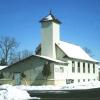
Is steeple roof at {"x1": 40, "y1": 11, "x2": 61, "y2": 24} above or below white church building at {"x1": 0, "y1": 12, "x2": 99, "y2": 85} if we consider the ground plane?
above

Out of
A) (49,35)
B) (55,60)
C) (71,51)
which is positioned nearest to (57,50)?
(49,35)

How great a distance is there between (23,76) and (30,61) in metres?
2.56

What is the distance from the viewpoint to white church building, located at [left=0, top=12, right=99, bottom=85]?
5031 centimetres

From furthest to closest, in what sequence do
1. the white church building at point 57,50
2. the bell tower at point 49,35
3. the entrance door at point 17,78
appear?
the bell tower at point 49,35
the white church building at point 57,50
the entrance door at point 17,78

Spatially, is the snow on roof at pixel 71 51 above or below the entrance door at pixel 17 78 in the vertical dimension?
above

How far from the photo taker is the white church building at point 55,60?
50.3 meters

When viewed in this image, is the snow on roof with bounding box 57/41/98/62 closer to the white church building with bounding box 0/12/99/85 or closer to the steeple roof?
the white church building with bounding box 0/12/99/85

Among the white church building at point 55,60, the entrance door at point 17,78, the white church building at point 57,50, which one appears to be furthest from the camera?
the white church building at point 57,50

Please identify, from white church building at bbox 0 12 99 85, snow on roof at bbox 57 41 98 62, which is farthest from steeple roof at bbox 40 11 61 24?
snow on roof at bbox 57 41 98 62

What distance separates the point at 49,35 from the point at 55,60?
16.8ft

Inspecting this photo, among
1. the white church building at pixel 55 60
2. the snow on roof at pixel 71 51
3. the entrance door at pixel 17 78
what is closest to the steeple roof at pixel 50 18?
the white church building at pixel 55 60

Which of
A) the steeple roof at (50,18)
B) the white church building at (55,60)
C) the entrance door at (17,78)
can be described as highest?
the steeple roof at (50,18)

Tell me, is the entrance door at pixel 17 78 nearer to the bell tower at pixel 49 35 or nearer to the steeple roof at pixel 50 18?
the bell tower at pixel 49 35

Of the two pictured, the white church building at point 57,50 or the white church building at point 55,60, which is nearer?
the white church building at point 55,60
